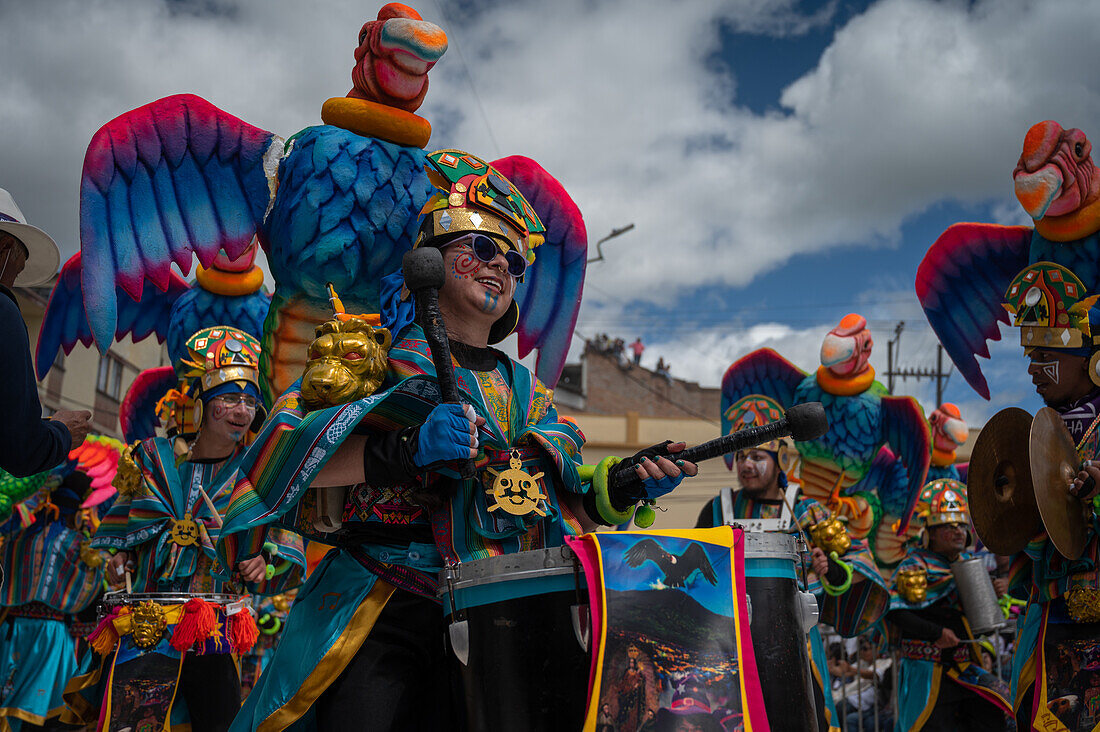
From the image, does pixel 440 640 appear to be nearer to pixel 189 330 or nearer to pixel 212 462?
pixel 212 462

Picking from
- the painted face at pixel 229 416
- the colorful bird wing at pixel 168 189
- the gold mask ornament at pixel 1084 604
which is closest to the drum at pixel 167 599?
the painted face at pixel 229 416

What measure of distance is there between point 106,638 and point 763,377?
516 centimetres

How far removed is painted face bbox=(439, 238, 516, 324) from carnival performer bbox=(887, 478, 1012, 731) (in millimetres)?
4536

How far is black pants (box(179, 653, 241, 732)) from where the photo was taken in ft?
14.2

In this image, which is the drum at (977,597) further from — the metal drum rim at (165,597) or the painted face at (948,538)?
the metal drum rim at (165,597)

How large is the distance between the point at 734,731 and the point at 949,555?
16.8 feet

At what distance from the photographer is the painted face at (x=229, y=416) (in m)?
4.96

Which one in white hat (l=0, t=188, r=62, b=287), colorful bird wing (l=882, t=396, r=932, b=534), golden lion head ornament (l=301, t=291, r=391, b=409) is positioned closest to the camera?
golden lion head ornament (l=301, t=291, r=391, b=409)

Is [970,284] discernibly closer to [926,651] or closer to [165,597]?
[926,651]

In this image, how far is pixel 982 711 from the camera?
232 inches

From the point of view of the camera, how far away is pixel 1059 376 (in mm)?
4250

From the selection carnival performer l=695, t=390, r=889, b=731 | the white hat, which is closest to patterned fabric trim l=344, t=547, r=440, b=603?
the white hat

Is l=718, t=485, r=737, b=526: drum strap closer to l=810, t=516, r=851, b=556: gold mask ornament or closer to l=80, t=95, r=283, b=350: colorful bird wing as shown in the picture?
l=810, t=516, r=851, b=556: gold mask ornament

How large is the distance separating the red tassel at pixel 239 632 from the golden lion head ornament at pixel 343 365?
2.40 meters
